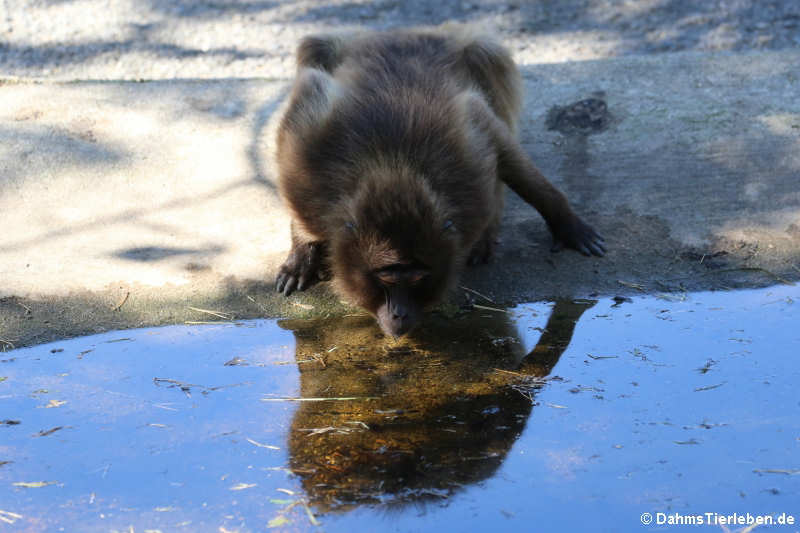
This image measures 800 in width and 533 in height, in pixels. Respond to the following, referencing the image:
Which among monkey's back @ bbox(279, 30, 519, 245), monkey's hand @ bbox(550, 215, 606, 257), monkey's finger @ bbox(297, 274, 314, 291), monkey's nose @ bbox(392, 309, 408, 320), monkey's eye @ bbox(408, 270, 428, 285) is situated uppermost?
monkey's back @ bbox(279, 30, 519, 245)

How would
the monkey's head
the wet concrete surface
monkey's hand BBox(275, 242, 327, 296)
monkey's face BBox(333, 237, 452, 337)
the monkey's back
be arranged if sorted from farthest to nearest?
monkey's hand BBox(275, 242, 327, 296)
the monkey's back
monkey's face BBox(333, 237, 452, 337)
the monkey's head
the wet concrete surface

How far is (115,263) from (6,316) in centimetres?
77

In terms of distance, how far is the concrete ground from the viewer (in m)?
5.29

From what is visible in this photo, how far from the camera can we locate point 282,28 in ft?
34.6

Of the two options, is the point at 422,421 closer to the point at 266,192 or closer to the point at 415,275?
the point at 415,275

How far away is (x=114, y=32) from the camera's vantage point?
1042 centimetres

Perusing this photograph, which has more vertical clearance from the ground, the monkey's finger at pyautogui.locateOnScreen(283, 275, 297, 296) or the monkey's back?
the monkey's back

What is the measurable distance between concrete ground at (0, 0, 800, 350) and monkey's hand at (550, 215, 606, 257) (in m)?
0.07

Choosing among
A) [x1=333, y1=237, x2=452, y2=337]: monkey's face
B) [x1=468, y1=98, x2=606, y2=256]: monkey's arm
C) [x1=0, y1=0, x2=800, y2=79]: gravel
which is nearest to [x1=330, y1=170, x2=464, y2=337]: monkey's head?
[x1=333, y1=237, x2=452, y2=337]: monkey's face

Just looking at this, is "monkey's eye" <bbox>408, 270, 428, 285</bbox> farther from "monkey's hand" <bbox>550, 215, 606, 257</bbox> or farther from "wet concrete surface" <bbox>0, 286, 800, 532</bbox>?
"monkey's hand" <bbox>550, 215, 606, 257</bbox>

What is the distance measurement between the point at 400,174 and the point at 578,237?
157 cm

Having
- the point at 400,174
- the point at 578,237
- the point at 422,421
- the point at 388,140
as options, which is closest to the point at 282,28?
the point at 578,237

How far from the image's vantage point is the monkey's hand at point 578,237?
5.61 m

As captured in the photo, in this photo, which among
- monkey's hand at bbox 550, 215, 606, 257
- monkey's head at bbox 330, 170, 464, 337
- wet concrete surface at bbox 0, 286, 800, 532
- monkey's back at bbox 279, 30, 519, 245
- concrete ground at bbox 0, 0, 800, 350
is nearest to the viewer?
wet concrete surface at bbox 0, 286, 800, 532
